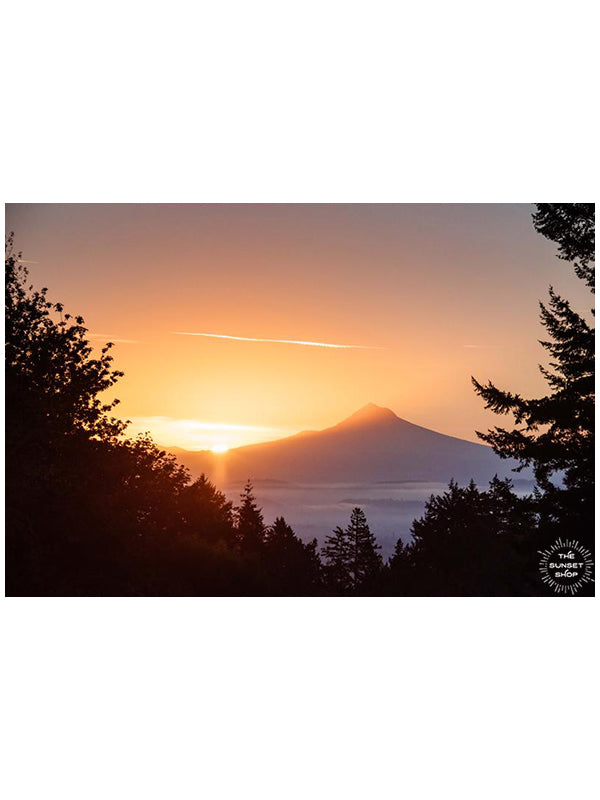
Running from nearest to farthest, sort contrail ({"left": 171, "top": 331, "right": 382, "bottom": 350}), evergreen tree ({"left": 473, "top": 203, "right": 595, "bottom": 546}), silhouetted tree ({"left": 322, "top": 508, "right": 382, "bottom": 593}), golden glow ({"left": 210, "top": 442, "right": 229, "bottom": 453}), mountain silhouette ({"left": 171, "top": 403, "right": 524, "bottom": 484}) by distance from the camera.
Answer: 1. evergreen tree ({"left": 473, "top": 203, "right": 595, "bottom": 546})
2. silhouetted tree ({"left": 322, "top": 508, "right": 382, "bottom": 593})
3. contrail ({"left": 171, "top": 331, "right": 382, "bottom": 350})
4. mountain silhouette ({"left": 171, "top": 403, "right": 524, "bottom": 484})
5. golden glow ({"left": 210, "top": 442, "right": 229, "bottom": 453})

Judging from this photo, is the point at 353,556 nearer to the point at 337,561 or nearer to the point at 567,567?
the point at 337,561

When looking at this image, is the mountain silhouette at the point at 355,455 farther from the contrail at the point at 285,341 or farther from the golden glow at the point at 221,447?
the contrail at the point at 285,341

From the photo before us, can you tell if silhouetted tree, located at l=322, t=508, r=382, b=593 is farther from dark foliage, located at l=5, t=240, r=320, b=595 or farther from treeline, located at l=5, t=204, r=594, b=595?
dark foliage, located at l=5, t=240, r=320, b=595

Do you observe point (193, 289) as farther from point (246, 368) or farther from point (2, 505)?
point (2, 505)

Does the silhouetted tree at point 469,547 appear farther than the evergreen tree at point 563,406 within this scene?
No

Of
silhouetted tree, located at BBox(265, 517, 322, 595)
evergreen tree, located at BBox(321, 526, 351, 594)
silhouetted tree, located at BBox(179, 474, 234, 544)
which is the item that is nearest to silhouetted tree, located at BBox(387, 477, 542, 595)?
evergreen tree, located at BBox(321, 526, 351, 594)

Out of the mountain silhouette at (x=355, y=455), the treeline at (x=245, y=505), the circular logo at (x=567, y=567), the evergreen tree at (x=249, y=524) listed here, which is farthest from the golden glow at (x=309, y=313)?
the circular logo at (x=567, y=567)

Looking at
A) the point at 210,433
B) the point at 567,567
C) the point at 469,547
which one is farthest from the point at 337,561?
the point at 567,567
